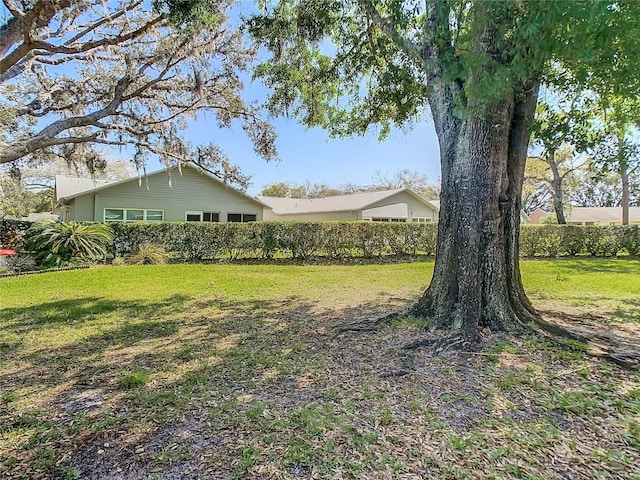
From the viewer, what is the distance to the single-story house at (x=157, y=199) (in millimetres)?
15539

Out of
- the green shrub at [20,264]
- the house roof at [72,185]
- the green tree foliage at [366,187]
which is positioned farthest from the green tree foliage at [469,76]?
the green tree foliage at [366,187]

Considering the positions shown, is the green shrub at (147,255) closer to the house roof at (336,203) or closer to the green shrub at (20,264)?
the green shrub at (20,264)

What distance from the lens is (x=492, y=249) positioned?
4.20m

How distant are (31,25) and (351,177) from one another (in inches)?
1605

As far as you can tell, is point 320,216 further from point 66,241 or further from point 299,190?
point 299,190

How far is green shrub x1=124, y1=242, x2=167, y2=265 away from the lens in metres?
11.6

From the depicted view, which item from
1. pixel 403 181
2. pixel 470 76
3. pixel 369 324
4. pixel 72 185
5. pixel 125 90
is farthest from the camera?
pixel 403 181

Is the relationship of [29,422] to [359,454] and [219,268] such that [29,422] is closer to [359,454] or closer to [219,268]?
[359,454]

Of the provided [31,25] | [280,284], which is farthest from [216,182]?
[31,25]

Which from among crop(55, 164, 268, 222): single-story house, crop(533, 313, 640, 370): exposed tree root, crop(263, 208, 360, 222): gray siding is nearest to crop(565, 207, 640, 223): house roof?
crop(263, 208, 360, 222): gray siding

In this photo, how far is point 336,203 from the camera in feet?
80.0

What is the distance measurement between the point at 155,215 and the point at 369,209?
1159 centimetres

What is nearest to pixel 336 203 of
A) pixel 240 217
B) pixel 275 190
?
pixel 240 217

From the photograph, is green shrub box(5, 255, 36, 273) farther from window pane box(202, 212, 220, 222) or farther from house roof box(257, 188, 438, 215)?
house roof box(257, 188, 438, 215)
